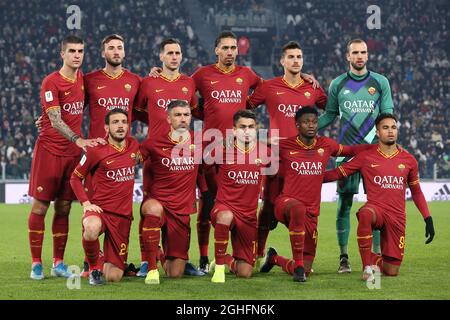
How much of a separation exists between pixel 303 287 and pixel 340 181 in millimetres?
1680

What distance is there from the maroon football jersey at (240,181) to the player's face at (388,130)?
1.18 meters

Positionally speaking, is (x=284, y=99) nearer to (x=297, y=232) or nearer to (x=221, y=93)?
(x=221, y=93)

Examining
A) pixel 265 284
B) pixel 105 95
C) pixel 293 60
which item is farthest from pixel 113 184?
pixel 293 60

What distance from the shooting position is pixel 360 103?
352 inches

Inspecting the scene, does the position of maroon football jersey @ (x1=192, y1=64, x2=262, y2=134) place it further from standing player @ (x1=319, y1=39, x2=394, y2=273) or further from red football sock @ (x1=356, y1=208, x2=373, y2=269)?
red football sock @ (x1=356, y1=208, x2=373, y2=269)

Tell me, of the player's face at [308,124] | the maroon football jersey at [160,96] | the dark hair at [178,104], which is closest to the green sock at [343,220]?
the player's face at [308,124]

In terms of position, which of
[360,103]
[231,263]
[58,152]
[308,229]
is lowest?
[231,263]

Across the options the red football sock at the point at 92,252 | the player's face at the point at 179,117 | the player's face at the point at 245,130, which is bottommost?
the red football sock at the point at 92,252

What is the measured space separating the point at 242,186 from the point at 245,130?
21.0 inches

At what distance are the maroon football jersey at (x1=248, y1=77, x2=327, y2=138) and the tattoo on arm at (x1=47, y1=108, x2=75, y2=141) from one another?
6.39ft

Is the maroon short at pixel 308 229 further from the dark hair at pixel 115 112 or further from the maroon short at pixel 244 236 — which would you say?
the dark hair at pixel 115 112

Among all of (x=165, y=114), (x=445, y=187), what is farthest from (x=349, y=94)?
(x=445, y=187)

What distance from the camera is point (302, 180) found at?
8.29 metres

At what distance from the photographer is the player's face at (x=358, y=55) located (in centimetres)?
875
